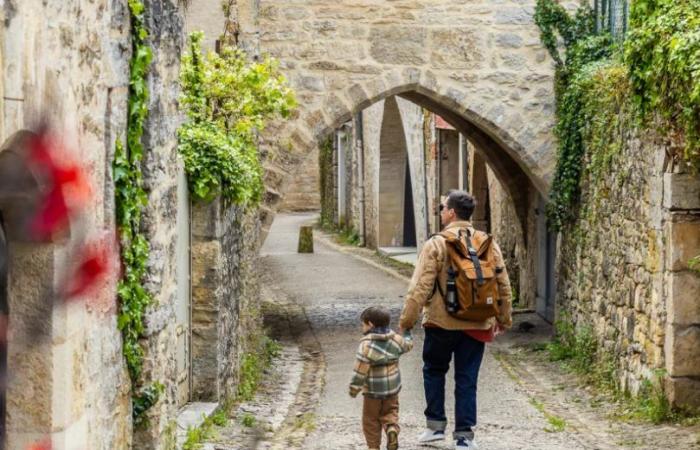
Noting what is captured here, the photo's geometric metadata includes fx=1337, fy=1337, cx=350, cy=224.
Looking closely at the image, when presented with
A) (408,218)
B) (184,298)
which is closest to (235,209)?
(184,298)

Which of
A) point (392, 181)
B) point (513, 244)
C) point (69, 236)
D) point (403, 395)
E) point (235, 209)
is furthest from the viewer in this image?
point (392, 181)

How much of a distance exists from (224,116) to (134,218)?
4.97 metres

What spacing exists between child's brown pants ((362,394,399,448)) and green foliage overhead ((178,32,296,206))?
196 centimetres

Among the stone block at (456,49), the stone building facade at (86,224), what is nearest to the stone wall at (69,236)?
the stone building facade at (86,224)

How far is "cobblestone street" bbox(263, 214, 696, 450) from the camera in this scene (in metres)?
7.95

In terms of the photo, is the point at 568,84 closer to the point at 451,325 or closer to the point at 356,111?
the point at 356,111

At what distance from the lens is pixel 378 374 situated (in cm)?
686

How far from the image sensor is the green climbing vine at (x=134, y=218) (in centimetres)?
493

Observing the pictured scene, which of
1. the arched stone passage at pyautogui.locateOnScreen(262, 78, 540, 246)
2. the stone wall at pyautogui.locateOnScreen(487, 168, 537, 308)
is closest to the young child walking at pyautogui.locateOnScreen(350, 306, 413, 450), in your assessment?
the arched stone passage at pyautogui.locateOnScreen(262, 78, 540, 246)

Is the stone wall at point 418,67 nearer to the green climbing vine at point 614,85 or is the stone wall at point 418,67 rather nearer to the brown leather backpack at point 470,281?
the green climbing vine at point 614,85

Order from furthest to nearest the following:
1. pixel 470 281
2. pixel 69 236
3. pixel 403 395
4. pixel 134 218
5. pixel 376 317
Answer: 1. pixel 403 395
2. pixel 470 281
3. pixel 376 317
4. pixel 134 218
5. pixel 69 236

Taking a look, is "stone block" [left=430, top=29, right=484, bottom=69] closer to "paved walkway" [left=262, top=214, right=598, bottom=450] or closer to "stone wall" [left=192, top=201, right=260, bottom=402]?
"paved walkway" [left=262, top=214, right=598, bottom=450]

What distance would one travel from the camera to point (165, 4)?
19.0ft

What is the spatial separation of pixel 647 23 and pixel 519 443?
2813 mm
